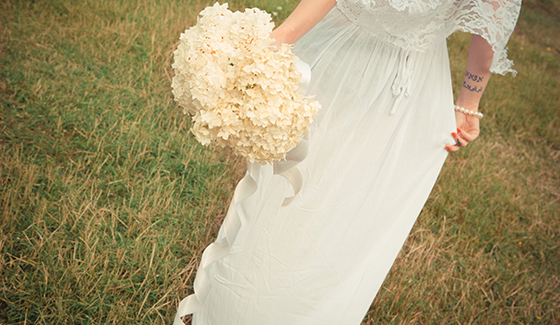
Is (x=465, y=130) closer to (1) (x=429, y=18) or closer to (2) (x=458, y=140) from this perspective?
Answer: (2) (x=458, y=140)

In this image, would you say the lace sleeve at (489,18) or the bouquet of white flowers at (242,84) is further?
the lace sleeve at (489,18)

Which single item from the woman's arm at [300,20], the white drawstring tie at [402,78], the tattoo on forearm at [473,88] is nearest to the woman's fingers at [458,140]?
the tattoo on forearm at [473,88]

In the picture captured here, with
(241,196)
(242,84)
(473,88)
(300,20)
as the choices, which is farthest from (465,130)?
(242,84)

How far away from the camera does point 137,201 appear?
228 centimetres

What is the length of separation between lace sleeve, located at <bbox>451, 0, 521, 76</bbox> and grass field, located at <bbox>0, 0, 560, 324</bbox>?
1.56 meters

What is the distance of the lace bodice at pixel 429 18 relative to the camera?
1353 millimetres

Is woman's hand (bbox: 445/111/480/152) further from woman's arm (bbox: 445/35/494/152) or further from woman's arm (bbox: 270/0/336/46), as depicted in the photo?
woman's arm (bbox: 270/0/336/46)

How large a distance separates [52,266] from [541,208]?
4054 millimetres

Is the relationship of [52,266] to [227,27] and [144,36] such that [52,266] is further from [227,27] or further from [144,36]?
[144,36]

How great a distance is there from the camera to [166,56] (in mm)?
3537

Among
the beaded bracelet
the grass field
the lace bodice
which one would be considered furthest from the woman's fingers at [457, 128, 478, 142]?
the grass field

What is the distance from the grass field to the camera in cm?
185

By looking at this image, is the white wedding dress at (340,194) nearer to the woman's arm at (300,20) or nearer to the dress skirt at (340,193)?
the dress skirt at (340,193)

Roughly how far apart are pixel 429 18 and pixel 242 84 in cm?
83
